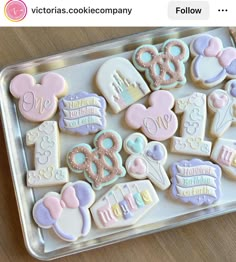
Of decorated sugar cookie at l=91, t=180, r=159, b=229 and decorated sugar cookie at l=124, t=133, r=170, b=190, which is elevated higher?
decorated sugar cookie at l=124, t=133, r=170, b=190

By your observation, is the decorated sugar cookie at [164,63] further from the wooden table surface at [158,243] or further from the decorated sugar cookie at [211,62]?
the wooden table surface at [158,243]

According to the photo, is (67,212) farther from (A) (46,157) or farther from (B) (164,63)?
(B) (164,63)

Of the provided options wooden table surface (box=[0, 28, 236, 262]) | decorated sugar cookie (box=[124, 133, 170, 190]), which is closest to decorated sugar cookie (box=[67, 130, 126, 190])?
decorated sugar cookie (box=[124, 133, 170, 190])

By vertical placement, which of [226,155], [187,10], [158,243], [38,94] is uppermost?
[187,10]

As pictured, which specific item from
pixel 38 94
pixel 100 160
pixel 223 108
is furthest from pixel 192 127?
pixel 38 94

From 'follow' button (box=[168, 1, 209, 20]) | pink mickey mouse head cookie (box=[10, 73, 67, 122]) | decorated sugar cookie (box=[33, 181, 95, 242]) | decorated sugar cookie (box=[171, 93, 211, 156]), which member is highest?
'follow' button (box=[168, 1, 209, 20])

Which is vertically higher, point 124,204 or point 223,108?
point 223,108

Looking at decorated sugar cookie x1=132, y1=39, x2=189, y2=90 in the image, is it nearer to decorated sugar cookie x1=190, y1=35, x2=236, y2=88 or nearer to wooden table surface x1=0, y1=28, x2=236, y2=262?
decorated sugar cookie x1=190, y1=35, x2=236, y2=88

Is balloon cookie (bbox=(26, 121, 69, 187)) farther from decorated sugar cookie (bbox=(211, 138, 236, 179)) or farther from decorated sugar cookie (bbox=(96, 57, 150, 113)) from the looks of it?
decorated sugar cookie (bbox=(211, 138, 236, 179))
